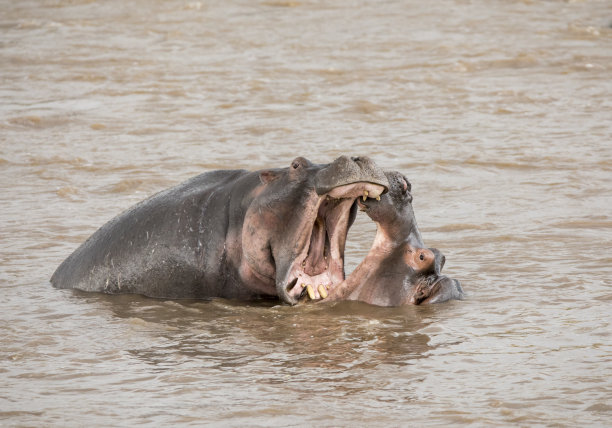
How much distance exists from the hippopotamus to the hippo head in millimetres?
89

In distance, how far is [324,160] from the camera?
10.5 meters

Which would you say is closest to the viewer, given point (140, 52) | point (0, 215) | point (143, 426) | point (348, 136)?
point (143, 426)

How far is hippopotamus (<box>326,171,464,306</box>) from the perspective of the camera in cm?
595

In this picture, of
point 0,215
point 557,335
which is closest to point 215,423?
point 557,335

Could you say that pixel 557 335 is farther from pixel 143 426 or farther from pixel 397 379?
pixel 143 426

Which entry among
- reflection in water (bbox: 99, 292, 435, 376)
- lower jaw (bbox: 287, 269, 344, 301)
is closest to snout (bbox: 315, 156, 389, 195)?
lower jaw (bbox: 287, 269, 344, 301)

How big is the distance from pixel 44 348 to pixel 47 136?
6.56 m

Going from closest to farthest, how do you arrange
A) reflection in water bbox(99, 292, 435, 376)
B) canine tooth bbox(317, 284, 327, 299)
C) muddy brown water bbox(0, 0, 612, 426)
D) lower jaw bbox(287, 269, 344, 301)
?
muddy brown water bbox(0, 0, 612, 426)
reflection in water bbox(99, 292, 435, 376)
lower jaw bbox(287, 269, 344, 301)
canine tooth bbox(317, 284, 327, 299)

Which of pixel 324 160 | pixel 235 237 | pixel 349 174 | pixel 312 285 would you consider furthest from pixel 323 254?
pixel 324 160

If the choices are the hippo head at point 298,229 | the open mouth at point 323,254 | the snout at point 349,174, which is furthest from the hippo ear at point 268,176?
the snout at point 349,174

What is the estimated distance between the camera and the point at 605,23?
17.7 metres

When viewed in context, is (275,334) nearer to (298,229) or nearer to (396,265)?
(298,229)

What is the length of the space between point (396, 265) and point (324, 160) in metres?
4.50

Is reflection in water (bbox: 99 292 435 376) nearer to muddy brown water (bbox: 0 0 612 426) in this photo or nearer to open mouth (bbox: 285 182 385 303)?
muddy brown water (bbox: 0 0 612 426)
